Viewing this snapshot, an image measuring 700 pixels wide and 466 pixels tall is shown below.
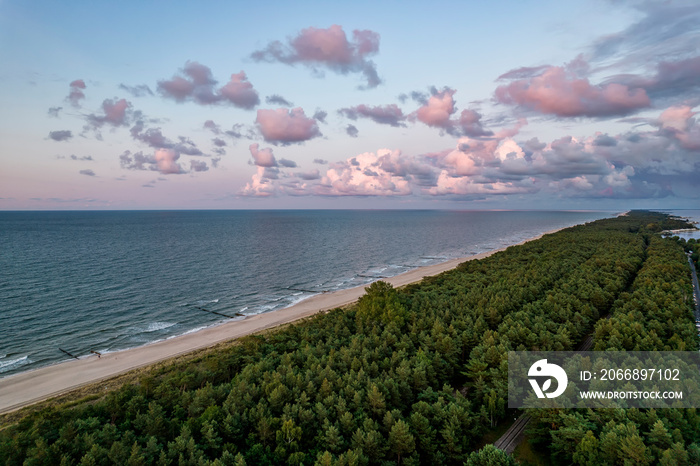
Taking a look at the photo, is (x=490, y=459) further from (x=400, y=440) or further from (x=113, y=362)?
(x=113, y=362)

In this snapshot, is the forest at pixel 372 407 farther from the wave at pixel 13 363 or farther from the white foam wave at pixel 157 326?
the white foam wave at pixel 157 326

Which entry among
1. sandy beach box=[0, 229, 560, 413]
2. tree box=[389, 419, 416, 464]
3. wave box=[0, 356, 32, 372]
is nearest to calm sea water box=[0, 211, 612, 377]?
wave box=[0, 356, 32, 372]

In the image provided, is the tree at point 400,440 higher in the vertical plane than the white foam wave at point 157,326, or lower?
higher

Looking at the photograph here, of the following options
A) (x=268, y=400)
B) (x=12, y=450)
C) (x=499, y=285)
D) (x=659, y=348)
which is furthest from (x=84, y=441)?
(x=499, y=285)

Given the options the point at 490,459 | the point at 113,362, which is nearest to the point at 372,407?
the point at 490,459

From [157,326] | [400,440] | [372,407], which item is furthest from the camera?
[157,326]

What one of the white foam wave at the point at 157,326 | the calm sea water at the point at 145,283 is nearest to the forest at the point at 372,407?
the white foam wave at the point at 157,326
